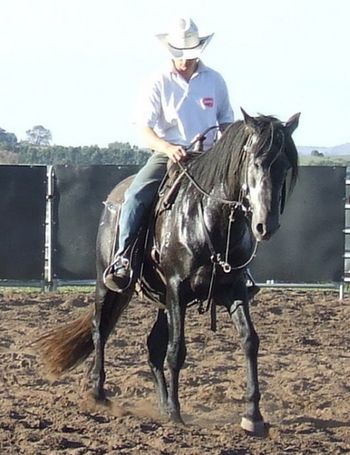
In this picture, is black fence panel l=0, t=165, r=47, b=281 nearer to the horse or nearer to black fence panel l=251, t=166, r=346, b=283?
black fence panel l=251, t=166, r=346, b=283

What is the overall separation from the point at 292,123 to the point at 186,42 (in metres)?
1.18

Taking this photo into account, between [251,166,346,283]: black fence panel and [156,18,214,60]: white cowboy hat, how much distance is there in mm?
7379

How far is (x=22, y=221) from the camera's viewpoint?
569 inches

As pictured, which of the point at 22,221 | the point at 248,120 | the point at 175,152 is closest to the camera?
the point at 248,120

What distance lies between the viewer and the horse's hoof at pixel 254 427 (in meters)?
6.71

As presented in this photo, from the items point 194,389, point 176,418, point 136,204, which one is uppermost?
point 136,204

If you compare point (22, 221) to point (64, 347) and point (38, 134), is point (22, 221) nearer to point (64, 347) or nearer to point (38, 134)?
point (64, 347)

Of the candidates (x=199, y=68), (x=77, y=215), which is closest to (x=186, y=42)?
(x=199, y=68)

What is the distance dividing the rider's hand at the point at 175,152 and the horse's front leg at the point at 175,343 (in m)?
0.84

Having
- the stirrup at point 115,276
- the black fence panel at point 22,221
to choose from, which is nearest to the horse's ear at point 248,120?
the stirrup at point 115,276

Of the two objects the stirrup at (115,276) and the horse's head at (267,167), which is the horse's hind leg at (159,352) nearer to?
the stirrup at (115,276)

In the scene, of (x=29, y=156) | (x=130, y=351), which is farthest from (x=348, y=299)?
(x=29, y=156)

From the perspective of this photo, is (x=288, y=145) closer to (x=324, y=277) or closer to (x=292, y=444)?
(x=292, y=444)

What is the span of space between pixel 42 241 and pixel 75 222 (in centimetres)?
50
